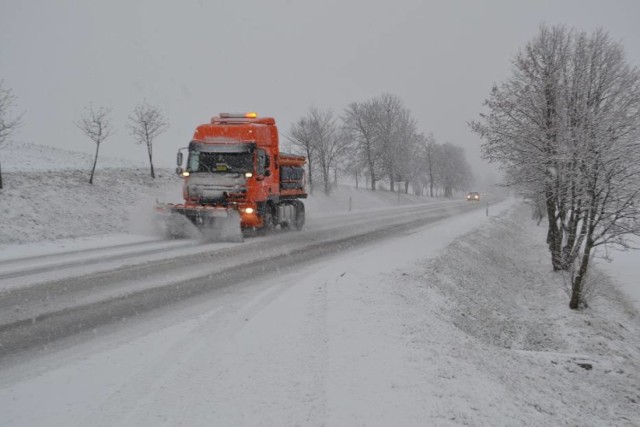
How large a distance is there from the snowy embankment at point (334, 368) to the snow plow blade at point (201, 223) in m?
4.91

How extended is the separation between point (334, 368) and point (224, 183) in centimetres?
1042

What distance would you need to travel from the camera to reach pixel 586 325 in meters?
9.54

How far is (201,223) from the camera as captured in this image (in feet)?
44.1

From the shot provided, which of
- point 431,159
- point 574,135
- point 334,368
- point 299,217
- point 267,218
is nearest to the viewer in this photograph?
point 334,368

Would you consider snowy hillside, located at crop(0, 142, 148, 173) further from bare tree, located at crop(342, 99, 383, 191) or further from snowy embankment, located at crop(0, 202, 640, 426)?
bare tree, located at crop(342, 99, 383, 191)

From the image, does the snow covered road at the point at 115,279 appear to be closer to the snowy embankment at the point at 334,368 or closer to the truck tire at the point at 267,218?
the snowy embankment at the point at 334,368

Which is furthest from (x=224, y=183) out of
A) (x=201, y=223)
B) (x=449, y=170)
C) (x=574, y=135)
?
(x=449, y=170)

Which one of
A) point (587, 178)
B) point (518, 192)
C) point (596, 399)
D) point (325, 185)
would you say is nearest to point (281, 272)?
point (596, 399)

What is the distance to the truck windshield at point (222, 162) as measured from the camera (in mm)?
13953

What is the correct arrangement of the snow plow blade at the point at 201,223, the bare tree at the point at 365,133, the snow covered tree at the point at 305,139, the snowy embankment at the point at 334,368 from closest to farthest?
1. the snowy embankment at the point at 334,368
2. the snow plow blade at the point at 201,223
3. the snow covered tree at the point at 305,139
4. the bare tree at the point at 365,133

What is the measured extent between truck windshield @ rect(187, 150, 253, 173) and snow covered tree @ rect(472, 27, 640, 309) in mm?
7979

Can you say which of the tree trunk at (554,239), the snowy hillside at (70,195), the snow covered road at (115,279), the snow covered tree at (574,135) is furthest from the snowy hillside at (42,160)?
the tree trunk at (554,239)

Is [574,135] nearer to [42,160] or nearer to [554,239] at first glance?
[554,239]

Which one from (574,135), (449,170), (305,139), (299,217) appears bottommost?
(299,217)
